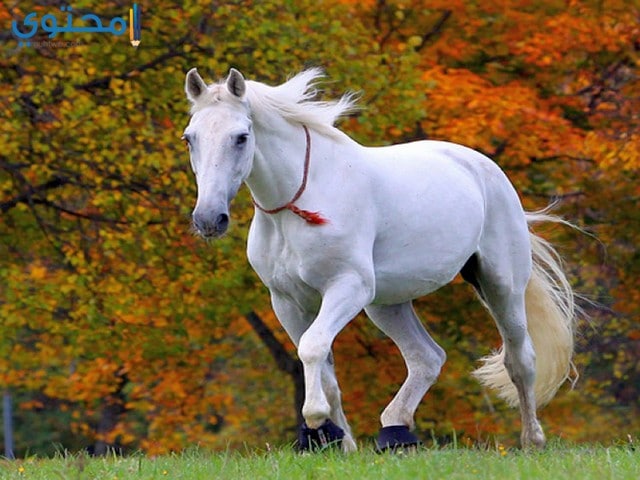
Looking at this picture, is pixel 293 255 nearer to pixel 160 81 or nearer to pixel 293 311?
pixel 293 311

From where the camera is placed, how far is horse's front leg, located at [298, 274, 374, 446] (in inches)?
239

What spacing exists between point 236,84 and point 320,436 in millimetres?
1809

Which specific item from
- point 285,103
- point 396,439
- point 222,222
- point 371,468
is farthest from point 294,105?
point 371,468

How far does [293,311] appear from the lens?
22.5ft

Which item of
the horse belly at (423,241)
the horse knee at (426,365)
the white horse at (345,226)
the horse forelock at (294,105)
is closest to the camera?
the white horse at (345,226)

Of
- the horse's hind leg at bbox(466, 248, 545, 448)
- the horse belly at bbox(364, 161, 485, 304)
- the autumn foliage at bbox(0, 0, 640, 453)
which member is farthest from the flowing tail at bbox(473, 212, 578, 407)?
the autumn foliage at bbox(0, 0, 640, 453)

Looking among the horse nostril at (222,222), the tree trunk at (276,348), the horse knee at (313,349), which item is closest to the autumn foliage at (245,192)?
the tree trunk at (276,348)

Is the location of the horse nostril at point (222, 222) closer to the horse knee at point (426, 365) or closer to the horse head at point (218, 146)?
the horse head at point (218, 146)

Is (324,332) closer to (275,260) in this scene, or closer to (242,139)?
(275,260)

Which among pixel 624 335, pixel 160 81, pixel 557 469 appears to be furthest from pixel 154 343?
pixel 557 469

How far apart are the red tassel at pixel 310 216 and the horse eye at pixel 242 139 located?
47 cm

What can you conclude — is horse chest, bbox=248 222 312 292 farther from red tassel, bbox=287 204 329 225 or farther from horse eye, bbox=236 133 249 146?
horse eye, bbox=236 133 249 146

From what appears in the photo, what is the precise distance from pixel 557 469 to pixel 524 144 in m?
10.7

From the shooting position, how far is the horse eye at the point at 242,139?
6168mm
